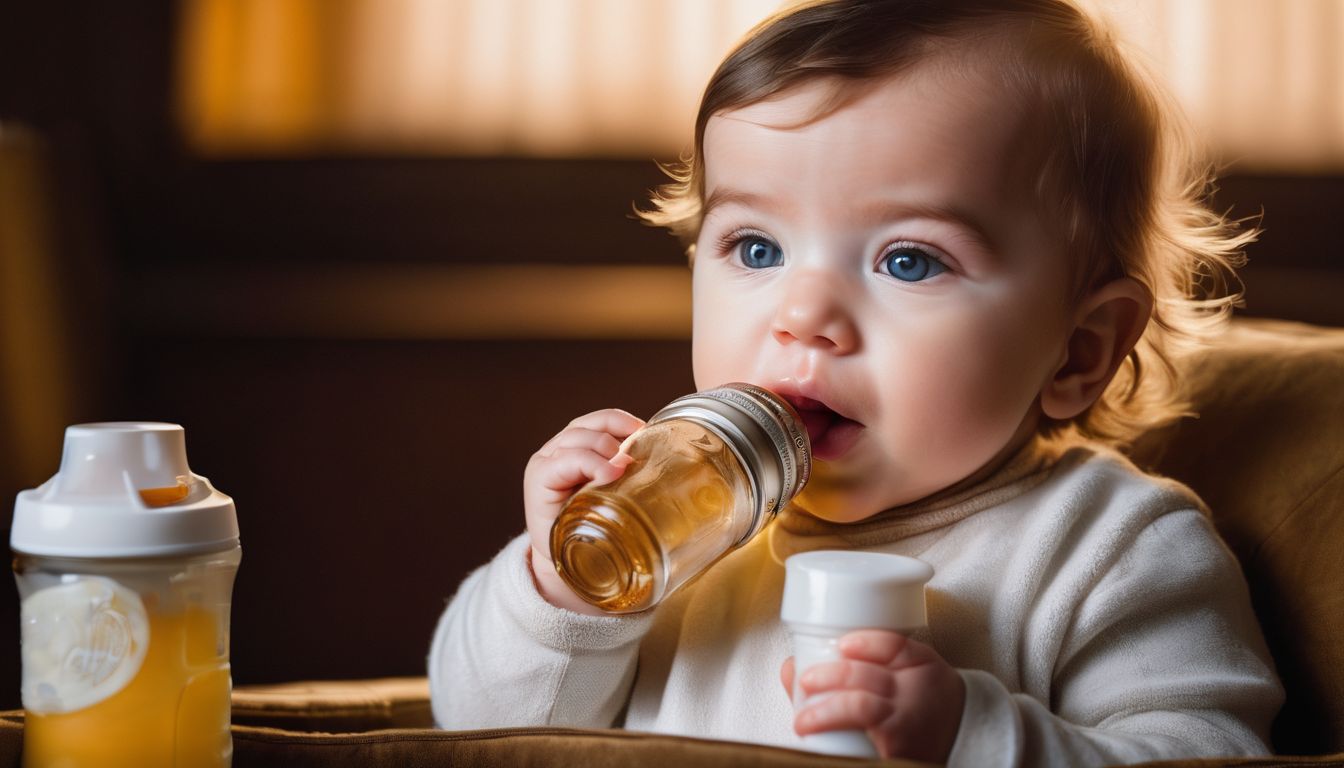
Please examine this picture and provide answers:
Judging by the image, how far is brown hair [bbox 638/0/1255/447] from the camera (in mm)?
835

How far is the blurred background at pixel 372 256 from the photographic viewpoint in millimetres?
1967

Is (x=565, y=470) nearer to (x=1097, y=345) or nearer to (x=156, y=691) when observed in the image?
(x=156, y=691)

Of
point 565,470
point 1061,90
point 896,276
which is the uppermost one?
point 1061,90

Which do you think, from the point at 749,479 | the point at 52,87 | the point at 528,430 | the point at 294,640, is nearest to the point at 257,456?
the point at 294,640

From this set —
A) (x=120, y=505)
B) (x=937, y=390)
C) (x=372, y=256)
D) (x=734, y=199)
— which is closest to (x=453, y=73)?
(x=372, y=256)

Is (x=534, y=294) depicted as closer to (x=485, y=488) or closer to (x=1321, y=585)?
(x=485, y=488)

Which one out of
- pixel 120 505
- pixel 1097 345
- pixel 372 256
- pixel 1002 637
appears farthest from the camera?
pixel 372 256

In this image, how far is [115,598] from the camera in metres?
0.60

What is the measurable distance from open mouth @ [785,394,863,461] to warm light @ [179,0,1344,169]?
125 centimetres

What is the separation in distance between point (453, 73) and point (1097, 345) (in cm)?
136

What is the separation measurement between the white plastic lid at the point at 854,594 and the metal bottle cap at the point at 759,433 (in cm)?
8

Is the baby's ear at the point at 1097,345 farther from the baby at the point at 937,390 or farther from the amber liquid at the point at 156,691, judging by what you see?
the amber liquid at the point at 156,691

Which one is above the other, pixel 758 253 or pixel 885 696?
pixel 758 253

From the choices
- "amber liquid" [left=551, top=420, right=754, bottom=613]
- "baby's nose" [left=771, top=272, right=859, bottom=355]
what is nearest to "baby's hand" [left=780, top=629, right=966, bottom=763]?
"amber liquid" [left=551, top=420, right=754, bottom=613]
